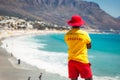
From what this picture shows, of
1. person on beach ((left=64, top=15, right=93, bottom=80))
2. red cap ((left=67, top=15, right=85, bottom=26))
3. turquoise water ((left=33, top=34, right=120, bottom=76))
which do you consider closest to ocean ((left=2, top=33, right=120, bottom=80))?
turquoise water ((left=33, top=34, right=120, bottom=76))

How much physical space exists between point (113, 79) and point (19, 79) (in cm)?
1031

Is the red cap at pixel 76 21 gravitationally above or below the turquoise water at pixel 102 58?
above

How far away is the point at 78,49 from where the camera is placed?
6551 mm

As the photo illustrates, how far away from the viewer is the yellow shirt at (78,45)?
256 inches

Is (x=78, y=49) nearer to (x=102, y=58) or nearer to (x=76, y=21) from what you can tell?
(x=76, y=21)

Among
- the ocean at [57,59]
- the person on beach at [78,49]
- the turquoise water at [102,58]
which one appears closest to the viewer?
the person on beach at [78,49]

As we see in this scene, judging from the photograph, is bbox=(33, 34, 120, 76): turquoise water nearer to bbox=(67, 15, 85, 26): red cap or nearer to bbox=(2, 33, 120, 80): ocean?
bbox=(2, 33, 120, 80): ocean

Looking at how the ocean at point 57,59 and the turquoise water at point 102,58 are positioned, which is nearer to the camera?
the ocean at point 57,59

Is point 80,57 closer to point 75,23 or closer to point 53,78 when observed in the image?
point 75,23

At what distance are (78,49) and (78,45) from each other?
0.28 ft

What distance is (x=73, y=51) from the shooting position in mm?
6605

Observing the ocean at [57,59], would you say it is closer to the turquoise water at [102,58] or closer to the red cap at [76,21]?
the turquoise water at [102,58]

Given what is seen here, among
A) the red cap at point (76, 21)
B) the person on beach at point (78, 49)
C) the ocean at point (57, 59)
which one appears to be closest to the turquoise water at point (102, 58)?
the ocean at point (57, 59)

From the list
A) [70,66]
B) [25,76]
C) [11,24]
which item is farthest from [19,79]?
[11,24]
